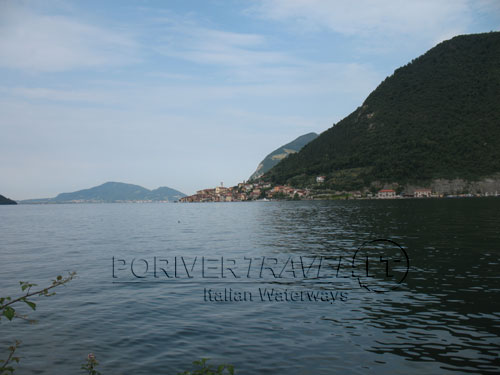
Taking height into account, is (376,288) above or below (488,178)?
below

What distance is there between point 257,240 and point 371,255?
51.8ft

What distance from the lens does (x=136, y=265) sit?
92.4ft

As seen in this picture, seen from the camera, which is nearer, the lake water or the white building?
the lake water

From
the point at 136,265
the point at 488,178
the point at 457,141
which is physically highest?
the point at 457,141

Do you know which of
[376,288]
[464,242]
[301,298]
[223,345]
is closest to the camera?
[223,345]

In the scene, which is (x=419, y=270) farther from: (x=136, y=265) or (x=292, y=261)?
(x=136, y=265)

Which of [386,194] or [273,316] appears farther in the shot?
[386,194]

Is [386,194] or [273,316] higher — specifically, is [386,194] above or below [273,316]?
above

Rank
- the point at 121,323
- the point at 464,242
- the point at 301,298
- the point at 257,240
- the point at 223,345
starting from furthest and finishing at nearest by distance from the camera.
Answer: the point at 257,240 → the point at 464,242 → the point at 301,298 → the point at 121,323 → the point at 223,345

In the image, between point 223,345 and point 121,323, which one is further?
point 121,323

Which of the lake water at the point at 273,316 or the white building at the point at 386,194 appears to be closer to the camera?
the lake water at the point at 273,316

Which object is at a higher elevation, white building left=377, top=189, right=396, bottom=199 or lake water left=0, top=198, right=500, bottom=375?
white building left=377, top=189, right=396, bottom=199

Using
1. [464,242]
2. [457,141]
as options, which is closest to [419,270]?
[464,242]

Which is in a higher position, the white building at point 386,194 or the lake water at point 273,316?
the white building at point 386,194
